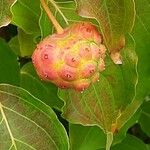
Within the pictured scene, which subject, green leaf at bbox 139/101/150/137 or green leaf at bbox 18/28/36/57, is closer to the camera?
green leaf at bbox 18/28/36/57

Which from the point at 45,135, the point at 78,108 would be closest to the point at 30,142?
the point at 45,135

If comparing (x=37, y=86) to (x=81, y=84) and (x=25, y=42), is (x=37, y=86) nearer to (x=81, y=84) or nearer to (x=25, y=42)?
(x=25, y=42)

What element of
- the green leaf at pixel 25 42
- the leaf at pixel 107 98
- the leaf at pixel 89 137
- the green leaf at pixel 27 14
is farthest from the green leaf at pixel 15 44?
the leaf at pixel 107 98

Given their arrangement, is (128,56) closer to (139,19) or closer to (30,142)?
(139,19)

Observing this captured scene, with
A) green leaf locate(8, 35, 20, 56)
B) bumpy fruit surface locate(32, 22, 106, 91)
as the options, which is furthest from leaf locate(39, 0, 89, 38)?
green leaf locate(8, 35, 20, 56)

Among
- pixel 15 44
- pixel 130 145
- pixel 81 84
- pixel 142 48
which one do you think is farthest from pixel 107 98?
pixel 15 44

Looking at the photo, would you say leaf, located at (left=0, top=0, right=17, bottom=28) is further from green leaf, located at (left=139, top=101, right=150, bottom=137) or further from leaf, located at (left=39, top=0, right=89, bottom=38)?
green leaf, located at (left=139, top=101, right=150, bottom=137)

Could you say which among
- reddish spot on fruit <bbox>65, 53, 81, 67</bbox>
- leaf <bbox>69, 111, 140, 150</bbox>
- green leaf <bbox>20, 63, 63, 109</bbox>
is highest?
reddish spot on fruit <bbox>65, 53, 81, 67</bbox>
